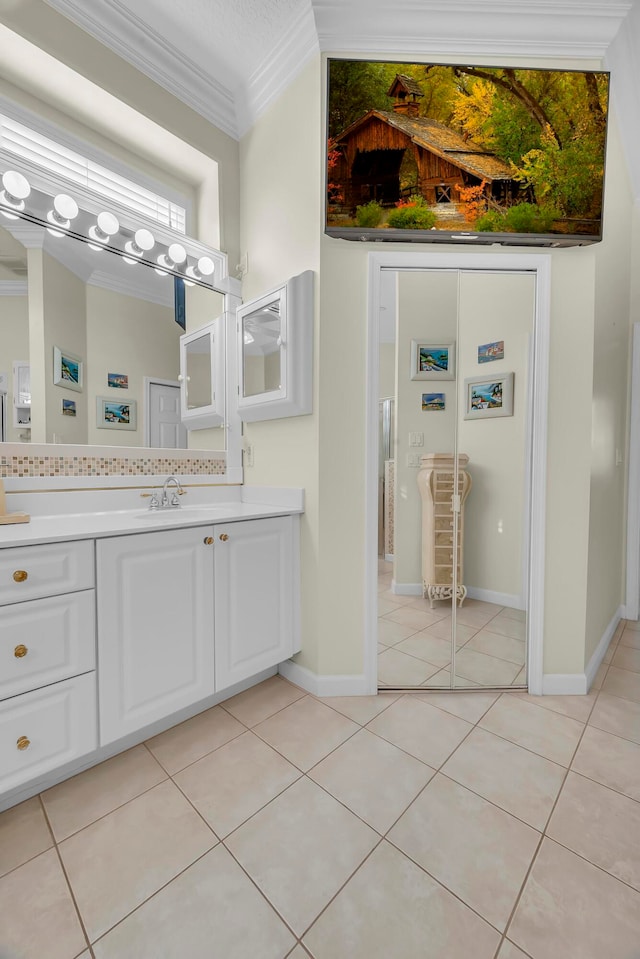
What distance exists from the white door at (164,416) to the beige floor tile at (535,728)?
204cm

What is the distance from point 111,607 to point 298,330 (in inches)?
55.9

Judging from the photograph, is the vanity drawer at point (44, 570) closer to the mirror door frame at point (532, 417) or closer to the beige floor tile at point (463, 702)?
the mirror door frame at point (532, 417)

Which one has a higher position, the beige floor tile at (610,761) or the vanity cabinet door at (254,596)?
the vanity cabinet door at (254,596)

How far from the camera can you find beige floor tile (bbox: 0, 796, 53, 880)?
121 cm

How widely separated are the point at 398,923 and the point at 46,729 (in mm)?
1158

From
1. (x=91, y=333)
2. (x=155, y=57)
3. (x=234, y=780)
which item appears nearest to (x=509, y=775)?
(x=234, y=780)

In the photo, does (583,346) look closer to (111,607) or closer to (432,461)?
(432,461)

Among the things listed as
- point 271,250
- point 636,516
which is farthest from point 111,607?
point 636,516

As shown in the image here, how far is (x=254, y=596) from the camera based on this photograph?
1.93 meters

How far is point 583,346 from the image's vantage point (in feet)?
6.44

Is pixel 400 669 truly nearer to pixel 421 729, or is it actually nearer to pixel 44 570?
pixel 421 729

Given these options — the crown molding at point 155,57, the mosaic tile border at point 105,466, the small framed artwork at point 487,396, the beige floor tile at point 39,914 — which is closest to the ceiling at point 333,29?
the crown molding at point 155,57

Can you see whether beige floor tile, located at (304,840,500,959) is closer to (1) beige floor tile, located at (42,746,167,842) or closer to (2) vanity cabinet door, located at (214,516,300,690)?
(1) beige floor tile, located at (42,746,167,842)

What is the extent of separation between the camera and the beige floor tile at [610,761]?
1.49 m
